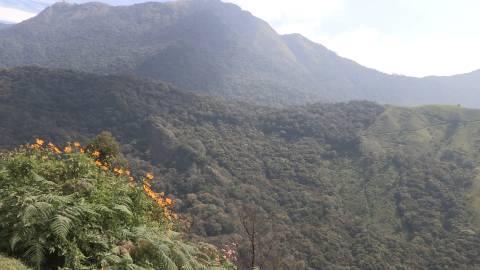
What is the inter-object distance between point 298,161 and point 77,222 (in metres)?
110

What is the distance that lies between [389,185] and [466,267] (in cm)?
3205

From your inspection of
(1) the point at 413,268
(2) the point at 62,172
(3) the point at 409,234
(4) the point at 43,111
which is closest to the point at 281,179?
(3) the point at 409,234

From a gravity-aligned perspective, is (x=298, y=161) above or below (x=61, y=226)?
below

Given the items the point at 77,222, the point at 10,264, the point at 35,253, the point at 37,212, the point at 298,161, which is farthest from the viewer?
the point at 298,161

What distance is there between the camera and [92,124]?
387 ft

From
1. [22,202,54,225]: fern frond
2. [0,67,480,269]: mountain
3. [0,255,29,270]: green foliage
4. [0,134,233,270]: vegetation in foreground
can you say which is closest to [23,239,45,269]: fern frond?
[0,134,233,270]: vegetation in foreground

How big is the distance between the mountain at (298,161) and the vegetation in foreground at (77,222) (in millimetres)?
30958

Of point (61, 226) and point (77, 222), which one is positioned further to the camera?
point (77, 222)

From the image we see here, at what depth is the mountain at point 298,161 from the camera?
68500 millimetres

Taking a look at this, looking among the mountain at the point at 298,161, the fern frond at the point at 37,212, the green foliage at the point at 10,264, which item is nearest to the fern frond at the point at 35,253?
the green foliage at the point at 10,264

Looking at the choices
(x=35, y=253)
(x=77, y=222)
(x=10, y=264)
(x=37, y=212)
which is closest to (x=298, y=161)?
(x=77, y=222)

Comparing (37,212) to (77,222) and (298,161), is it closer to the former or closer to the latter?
(77,222)

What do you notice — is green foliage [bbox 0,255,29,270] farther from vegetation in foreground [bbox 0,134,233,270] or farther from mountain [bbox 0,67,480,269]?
mountain [bbox 0,67,480,269]

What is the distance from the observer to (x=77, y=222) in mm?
6688
